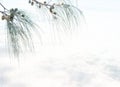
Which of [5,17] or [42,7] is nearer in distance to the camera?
[5,17]

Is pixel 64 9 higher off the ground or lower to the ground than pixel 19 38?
higher

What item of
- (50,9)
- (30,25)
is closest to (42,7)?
(50,9)

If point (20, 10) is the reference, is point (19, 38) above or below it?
below

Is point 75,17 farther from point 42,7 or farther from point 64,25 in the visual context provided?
point 42,7

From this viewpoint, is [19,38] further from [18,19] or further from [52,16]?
[52,16]

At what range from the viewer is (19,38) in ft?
9.27

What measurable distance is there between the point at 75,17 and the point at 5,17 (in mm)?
534

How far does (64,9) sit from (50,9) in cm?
13

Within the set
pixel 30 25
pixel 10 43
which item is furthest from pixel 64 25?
pixel 10 43

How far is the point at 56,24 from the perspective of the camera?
2.90 meters

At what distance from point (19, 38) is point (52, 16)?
34cm

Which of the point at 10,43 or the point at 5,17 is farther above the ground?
the point at 5,17

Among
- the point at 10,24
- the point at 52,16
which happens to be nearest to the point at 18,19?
the point at 10,24

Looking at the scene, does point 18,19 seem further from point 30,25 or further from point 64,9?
point 64,9
